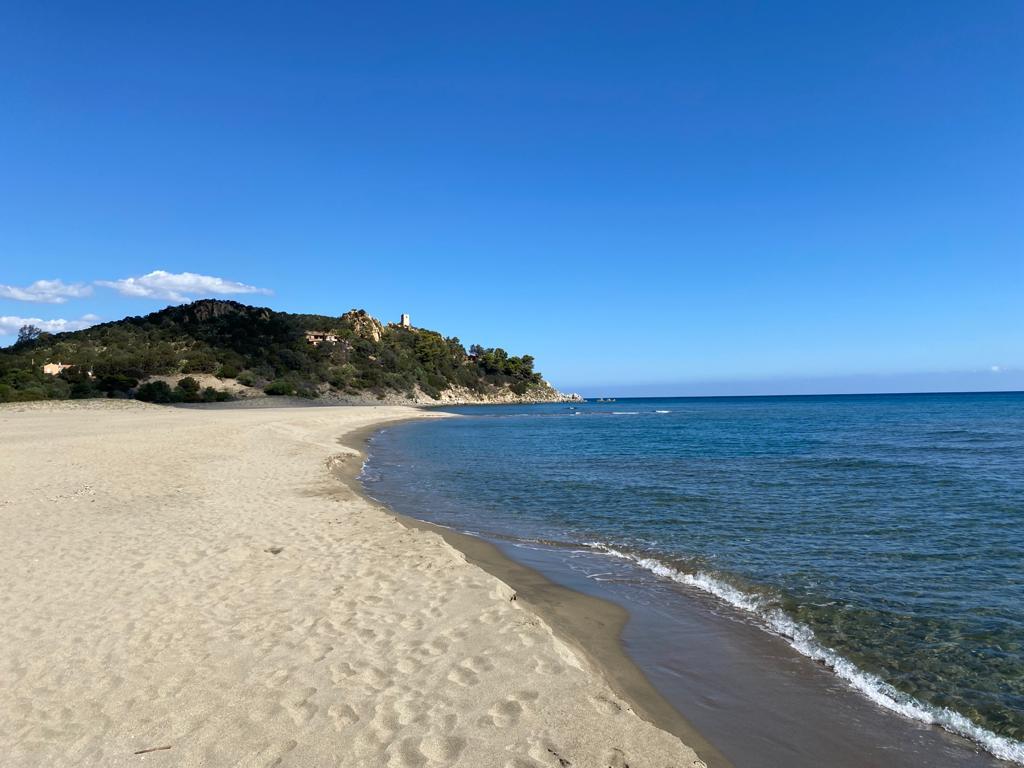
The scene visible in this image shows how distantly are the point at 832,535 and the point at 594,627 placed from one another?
7.27m

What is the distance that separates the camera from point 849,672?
6223 millimetres

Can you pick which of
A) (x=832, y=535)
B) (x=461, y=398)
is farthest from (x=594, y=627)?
(x=461, y=398)

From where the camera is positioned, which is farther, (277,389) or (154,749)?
(277,389)

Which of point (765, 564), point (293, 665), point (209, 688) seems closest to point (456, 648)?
point (293, 665)

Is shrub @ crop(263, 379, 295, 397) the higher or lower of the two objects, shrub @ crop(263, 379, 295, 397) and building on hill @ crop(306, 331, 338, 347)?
the lower

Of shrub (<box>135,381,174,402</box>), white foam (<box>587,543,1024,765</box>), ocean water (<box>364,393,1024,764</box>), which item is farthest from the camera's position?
shrub (<box>135,381,174,402</box>)

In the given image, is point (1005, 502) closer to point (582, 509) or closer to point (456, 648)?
point (582, 509)

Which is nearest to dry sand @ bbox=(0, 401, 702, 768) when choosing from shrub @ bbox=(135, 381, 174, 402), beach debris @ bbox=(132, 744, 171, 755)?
beach debris @ bbox=(132, 744, 171, 755)

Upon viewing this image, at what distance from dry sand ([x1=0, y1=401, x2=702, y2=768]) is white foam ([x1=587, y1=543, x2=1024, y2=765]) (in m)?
2.60

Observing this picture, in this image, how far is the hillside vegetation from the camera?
230ft

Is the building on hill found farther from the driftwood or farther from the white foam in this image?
the driftwood

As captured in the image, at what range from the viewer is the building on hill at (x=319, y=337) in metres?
116

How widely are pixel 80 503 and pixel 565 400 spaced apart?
17586cm

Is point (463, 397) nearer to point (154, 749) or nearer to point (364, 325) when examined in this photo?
point (364, 325)
